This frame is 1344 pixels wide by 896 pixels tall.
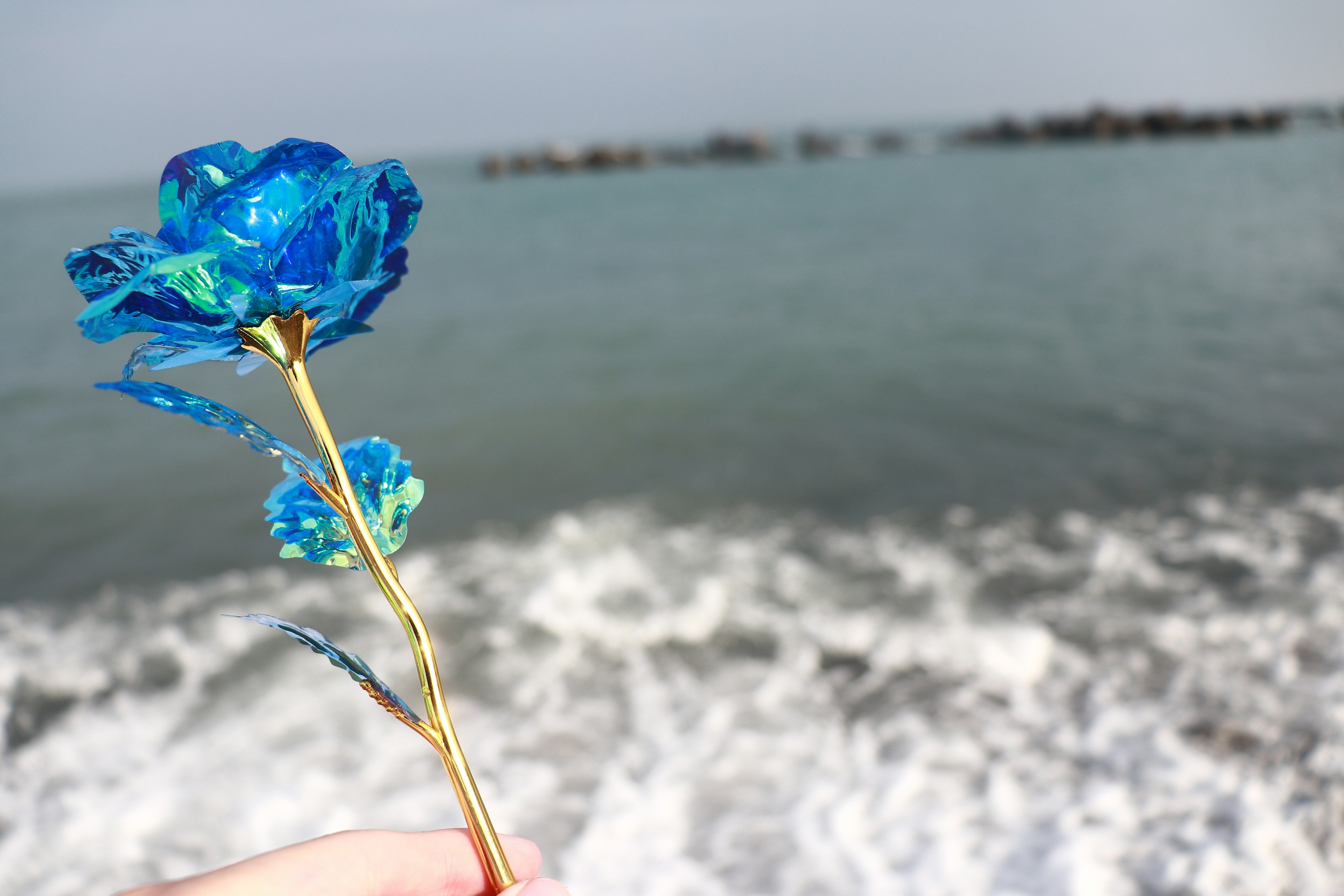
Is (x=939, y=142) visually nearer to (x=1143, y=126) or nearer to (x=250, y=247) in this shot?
(x=1143, y=126)

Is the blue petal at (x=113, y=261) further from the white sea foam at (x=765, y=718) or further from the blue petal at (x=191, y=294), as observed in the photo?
the white sea foam at (x=765, y=718)

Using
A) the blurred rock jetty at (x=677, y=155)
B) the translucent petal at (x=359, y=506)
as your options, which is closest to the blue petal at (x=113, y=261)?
the translucent petal at (x=359, y=506)

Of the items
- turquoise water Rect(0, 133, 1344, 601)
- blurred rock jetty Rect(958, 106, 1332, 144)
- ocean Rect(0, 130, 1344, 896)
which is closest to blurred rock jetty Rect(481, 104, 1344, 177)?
blurred rock jetty Rect(958, 106, 1332, 144)

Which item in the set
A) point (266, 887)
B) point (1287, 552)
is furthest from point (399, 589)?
point (1287, 552)

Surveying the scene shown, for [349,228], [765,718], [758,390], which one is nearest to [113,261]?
[349,228]

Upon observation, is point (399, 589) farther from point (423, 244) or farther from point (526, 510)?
point (423, 244)

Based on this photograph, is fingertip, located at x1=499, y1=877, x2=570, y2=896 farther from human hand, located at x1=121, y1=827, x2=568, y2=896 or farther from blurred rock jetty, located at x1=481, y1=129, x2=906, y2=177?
blurred rock jetty, located at x1=481, y1=129, x2=906, y2=177
